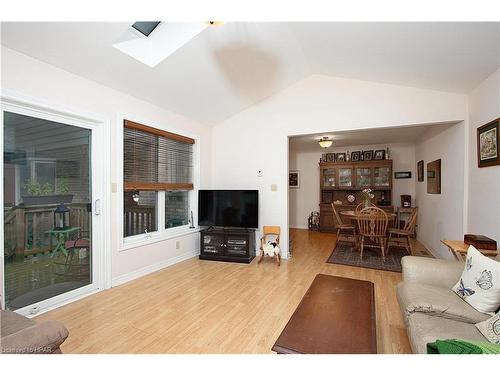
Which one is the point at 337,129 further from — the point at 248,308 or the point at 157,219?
the point at 157,219

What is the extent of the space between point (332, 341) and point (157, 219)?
2.97 metres

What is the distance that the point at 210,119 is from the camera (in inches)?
167

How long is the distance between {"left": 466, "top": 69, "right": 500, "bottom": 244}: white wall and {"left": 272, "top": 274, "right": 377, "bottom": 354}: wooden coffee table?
1.60m

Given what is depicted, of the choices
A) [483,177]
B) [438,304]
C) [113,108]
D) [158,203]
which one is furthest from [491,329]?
[113,108]

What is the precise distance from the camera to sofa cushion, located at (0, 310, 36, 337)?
1.21 meters

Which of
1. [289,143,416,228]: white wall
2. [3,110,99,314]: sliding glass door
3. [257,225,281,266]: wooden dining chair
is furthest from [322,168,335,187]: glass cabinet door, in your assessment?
[3,110,99,314]: sliding glass door

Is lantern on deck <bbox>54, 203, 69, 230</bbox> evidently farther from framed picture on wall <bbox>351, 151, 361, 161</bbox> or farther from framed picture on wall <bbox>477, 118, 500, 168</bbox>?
framed picture on wall <bbox>351, 151, 361, 161</bbox>

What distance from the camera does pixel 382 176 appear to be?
5785mm

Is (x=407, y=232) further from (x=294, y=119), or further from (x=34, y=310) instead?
(x=34, y=310)

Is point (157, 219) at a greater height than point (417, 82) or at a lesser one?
lesser

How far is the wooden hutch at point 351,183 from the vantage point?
5777mm
